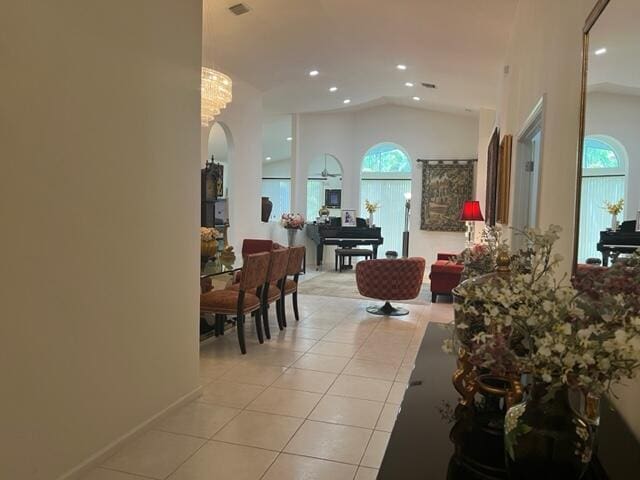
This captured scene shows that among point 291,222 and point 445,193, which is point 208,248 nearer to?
point 291,222

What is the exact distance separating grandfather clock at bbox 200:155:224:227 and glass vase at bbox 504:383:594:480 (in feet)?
21.8

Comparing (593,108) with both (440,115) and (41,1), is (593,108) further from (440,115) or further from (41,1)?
(440,115)

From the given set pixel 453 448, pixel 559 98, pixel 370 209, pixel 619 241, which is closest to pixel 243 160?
pixel 370 209

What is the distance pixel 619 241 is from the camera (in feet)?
4.57

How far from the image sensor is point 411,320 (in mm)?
5996

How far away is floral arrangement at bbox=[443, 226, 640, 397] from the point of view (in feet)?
2.81

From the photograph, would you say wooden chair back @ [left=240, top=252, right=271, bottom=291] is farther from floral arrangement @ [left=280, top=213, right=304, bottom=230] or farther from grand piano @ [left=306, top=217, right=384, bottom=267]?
grand piano @ [left=306, top=217, right=384, bottom=267]

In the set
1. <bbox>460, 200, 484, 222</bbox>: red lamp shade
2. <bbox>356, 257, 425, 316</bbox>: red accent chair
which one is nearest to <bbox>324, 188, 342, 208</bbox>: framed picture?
<bbox>460, 200, 484, 222</bbox>: red lamp shade

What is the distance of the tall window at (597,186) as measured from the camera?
1501mm

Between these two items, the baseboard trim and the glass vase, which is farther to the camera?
the baseboard trim

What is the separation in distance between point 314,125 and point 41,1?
945cm

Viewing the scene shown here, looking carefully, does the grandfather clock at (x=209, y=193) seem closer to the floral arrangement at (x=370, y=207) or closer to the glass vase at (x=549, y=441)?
the floral arrangement at (x=370, y=207)

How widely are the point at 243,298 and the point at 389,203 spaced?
26.8 ft

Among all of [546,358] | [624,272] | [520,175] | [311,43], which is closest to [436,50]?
[311,43]
